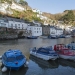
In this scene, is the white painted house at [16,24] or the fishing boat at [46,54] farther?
the white painted house at [16,24]

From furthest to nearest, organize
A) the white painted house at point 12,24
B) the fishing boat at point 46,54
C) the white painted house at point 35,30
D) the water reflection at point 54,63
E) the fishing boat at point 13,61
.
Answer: the white painted house at point 35,30 < the white painted house at point 12,24 < the fishing boat at point 46,54 < the water reflection at point 54,63 < the fishing boat at point 13,61

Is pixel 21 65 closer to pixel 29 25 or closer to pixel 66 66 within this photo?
pixel 66 66

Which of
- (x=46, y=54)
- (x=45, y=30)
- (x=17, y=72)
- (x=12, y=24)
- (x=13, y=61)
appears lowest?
(x=17, y=72)

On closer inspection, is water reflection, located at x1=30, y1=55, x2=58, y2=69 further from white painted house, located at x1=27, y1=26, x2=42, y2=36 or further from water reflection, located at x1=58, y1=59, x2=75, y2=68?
white painted house, located at x1=27, y1=26, x2=42, y2=36

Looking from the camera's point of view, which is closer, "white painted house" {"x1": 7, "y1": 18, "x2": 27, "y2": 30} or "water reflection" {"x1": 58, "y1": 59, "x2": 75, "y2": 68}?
"water reflection" {"x1": 58, "y1": 59, "x2": 75, "y2": 68}

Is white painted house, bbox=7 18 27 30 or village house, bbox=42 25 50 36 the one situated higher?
white painted house, bbox=7 18 27 30

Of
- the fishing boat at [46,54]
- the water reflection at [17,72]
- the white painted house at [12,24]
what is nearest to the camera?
the water reflection at [17,72]

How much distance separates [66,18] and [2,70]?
148750 mm

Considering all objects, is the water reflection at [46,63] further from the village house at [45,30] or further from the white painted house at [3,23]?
the village house at [45,30]

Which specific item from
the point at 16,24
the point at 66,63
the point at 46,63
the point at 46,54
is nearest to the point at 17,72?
the point at 46,63

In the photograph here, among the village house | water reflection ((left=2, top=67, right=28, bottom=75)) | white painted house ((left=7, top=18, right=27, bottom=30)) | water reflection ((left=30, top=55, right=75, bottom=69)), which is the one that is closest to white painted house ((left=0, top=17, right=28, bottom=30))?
white painted house ((left=7, top=18, right=27, bottom=30))

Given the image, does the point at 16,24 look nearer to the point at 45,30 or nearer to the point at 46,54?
the point at 45,30

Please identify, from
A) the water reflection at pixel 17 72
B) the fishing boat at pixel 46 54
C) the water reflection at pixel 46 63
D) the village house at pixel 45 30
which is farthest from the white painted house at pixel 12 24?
the water reflection at pixel 17 72

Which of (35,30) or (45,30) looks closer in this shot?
(35,30)
